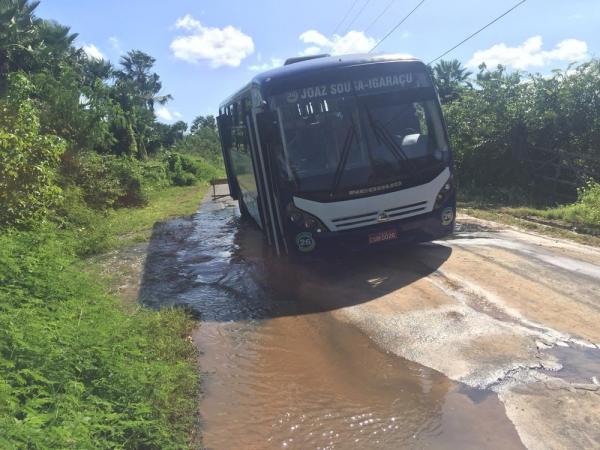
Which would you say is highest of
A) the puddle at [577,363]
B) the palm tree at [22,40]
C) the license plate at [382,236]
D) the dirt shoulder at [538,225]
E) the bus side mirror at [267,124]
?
the palm tree at [22,40]

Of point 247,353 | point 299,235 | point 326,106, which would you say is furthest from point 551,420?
point 326,106

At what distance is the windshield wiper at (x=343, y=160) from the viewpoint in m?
6.96

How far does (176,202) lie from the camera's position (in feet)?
65.7

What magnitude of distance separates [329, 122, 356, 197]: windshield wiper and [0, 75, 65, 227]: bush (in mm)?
5087

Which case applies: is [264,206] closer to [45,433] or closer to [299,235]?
[299,235]

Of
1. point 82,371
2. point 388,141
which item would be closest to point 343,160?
point 388,141

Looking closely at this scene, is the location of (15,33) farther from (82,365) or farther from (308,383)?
(308,383)

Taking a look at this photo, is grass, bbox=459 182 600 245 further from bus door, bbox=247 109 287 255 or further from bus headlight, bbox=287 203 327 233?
bus door, bbox=247 109 287 255

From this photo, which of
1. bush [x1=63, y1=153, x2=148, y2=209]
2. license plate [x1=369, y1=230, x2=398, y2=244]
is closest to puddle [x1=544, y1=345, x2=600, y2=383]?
license plate [x1=369, y1=230, x2=398, y2=244]

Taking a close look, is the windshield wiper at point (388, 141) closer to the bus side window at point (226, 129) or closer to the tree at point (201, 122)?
the bus side window at point (226, 129)

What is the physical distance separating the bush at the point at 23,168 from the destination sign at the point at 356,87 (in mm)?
4578

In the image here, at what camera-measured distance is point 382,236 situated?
7.20m

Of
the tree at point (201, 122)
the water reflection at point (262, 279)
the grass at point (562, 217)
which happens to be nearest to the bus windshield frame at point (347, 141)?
the water reflection at point (262, 279)

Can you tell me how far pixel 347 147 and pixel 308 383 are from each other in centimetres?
357
